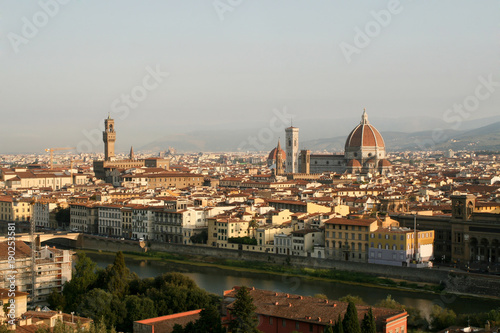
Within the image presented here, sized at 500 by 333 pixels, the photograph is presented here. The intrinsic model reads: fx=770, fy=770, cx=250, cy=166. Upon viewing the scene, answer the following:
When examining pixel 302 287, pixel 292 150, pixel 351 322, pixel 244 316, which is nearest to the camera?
pixel 351 322

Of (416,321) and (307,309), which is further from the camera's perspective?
(416,321)

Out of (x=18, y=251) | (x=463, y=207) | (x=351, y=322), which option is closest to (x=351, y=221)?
(x=463, y=207)

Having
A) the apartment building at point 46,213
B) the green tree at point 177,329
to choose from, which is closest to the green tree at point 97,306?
the green tree at point 177,329

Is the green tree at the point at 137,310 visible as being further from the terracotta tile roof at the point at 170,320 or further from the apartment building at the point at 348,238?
the apartment building at the point at 348,238

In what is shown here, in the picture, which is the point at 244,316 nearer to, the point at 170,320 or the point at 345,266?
the point at 170,320

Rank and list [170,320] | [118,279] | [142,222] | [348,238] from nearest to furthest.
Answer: [170,320] → [118,279] → [348,238] → [142,222]

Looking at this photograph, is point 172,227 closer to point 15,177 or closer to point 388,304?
point 388,304
